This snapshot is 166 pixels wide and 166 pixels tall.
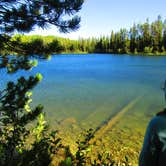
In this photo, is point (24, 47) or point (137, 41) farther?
point (137, 41)

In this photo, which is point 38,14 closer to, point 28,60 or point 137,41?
point 28,60

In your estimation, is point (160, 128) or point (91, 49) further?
point (91, 49)

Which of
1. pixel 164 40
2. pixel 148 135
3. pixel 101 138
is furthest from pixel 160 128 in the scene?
pixel 164 40

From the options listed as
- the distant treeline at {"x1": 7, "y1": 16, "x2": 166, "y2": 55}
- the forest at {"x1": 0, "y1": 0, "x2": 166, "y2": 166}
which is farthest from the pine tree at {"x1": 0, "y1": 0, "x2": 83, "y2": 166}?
the distant treeline at {"x1": 7, "y1": 16, "x2": 166, "y2": 55}

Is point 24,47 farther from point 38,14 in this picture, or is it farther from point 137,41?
point 137,41

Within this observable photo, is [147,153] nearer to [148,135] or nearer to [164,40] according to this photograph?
→ [148,135]

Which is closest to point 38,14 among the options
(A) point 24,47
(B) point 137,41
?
(A) point 24,47

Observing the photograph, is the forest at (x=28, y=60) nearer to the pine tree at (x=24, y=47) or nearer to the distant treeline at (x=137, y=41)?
the pine tree at (x=24, y=47)

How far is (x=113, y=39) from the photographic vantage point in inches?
3868

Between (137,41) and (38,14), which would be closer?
(38,14)

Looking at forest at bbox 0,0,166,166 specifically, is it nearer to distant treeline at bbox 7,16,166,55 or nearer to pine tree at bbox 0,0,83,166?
pine tree at bbox 0,0,83,166

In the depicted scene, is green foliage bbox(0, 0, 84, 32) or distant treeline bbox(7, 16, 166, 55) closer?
green foliage bbox(0, 0, 84, 32)

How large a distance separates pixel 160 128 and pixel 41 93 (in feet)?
50.9

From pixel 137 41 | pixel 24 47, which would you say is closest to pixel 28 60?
pixel 24 47
